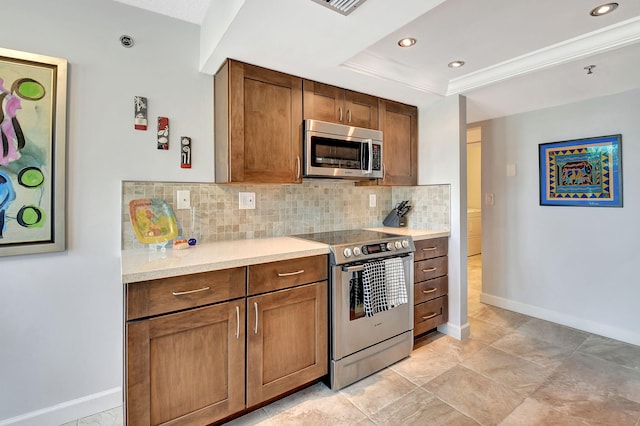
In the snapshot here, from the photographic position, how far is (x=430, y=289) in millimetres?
2641

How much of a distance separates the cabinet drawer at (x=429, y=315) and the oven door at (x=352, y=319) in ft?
1.29

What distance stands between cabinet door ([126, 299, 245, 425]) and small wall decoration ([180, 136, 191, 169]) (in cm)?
102

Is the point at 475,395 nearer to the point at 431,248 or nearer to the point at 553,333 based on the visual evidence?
the point at 431,248

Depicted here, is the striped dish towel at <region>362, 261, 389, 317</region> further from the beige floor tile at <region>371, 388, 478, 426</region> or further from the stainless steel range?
the beige floor tile at <region>371, 388, 478, 426</region>

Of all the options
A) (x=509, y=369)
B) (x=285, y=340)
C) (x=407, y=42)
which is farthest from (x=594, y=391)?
(x=407, y=42)

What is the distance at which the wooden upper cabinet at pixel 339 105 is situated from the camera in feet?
7.42

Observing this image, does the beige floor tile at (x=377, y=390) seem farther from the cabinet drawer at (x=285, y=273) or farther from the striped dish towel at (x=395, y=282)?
the cabinet drawer at (x=285, y=273)

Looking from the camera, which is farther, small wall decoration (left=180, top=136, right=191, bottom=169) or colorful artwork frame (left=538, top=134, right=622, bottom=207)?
colorful artwork frame (left=538, top=134, right=622, bottom=207)

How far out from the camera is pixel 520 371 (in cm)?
218

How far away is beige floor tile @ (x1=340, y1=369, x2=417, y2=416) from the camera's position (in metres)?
1.85

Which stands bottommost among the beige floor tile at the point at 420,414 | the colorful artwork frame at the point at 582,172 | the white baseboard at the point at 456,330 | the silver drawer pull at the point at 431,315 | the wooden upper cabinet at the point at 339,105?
the beige floor tile at the point at 420,414

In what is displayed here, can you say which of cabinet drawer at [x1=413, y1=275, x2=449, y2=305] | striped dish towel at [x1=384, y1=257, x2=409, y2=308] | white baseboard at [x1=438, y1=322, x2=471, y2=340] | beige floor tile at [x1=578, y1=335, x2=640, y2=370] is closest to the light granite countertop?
striped dish towel at [x1=384, y1=257, x2=409, y2=308]

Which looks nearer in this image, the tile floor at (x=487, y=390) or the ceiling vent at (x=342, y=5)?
the ceiling vent at (x=342, y=5)

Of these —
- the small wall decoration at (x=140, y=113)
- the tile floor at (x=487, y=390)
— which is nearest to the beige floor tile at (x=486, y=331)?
the tile floor at (x=487, y=390)
